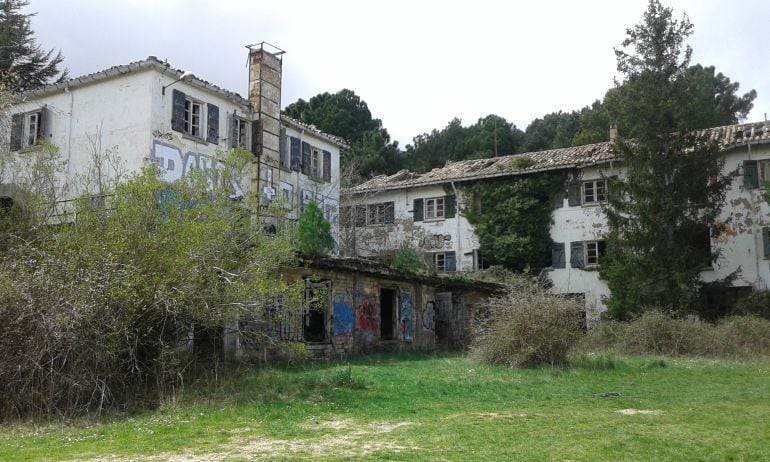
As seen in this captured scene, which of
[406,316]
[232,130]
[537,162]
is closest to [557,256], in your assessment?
[537,162]

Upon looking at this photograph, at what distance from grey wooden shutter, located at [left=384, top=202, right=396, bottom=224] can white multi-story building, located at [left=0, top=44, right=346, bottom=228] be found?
8.04 meters

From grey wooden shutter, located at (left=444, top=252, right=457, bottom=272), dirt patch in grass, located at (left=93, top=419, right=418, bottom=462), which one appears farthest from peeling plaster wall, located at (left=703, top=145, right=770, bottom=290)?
dirt patch in grass, located at (left=93, top=419, right=418, bottom=462)

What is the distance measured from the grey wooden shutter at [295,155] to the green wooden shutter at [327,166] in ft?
6.48

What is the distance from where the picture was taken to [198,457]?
7.38 m

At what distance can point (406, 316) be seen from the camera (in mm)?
23078

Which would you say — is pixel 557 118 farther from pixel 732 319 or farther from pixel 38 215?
pixel 38 215

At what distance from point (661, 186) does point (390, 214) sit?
12.4m

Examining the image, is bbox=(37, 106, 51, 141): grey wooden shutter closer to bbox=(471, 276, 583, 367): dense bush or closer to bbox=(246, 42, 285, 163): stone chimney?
bbox=(246, 42, 285, 163): stone chimney

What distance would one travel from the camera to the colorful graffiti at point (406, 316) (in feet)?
74.9

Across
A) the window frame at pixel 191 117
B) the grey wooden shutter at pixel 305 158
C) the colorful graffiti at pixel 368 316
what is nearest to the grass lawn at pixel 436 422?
the colorful graffiti at pixel 368 316

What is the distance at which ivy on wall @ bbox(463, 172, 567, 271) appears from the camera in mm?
29453

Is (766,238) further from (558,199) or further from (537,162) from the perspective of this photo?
(537,162)

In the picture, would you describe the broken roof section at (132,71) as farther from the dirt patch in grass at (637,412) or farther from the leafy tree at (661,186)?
the dirt patch in grass at (637,412)

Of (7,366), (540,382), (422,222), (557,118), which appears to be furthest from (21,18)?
(557,118)
